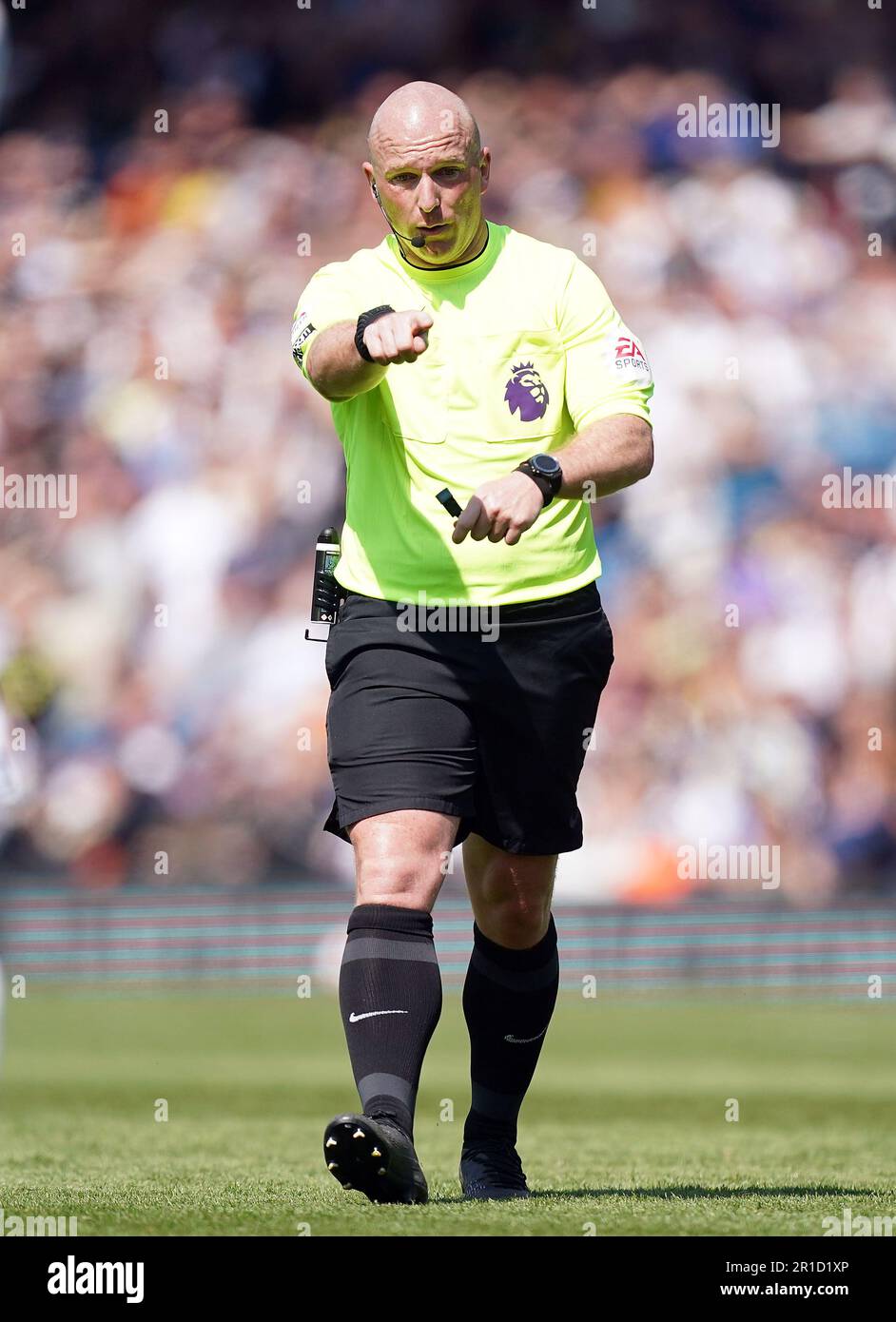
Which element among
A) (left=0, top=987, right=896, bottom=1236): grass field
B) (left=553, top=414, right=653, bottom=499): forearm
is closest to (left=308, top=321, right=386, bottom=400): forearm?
(left=553, top=414, right=653, bottom=499): forearm

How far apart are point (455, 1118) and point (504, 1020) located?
370 centimetres

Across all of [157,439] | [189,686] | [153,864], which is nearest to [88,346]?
[157,439]

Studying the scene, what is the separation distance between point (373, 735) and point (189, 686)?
11.2m

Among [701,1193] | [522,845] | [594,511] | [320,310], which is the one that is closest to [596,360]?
[320,310]

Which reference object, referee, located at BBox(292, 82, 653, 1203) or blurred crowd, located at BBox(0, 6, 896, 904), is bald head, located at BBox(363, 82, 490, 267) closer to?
referee, located at BBox(292, 82, 653, 1203)

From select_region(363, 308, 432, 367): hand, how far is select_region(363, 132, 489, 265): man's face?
461 mm

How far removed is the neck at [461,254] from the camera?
4762 mm

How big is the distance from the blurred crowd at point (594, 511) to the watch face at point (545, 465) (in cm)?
1073

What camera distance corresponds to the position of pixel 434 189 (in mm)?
4566

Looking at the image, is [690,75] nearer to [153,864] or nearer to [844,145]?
[844,145]

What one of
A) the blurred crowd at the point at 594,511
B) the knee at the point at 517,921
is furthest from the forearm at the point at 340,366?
the blurred crowd at the point at 594,511

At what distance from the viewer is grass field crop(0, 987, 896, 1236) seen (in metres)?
4.21

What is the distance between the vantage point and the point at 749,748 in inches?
594

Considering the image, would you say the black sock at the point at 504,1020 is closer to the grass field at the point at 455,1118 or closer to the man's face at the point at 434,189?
the grass field at the point at 455,1118
